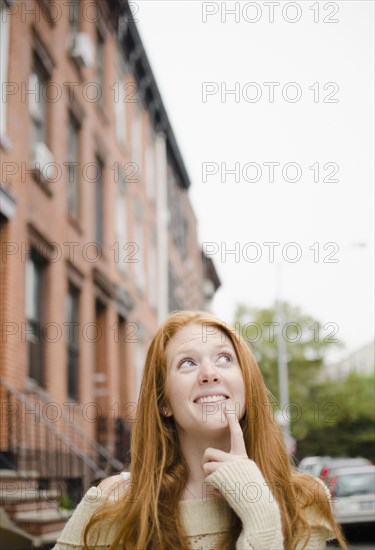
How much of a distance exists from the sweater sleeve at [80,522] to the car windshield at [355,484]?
307 inches

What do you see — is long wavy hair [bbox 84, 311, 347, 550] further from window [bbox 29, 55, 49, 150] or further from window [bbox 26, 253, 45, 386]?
window [bbox 29, 55, 49, 150]

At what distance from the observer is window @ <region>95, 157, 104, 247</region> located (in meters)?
16.5

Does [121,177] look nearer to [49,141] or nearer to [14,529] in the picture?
[49,141]

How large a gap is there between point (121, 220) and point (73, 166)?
451cm

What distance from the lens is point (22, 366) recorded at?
33.8ft

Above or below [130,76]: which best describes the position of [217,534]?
below

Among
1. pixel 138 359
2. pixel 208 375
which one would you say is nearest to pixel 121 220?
pixel 138 359

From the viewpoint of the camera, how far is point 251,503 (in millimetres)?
2084

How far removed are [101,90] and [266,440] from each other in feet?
51.2

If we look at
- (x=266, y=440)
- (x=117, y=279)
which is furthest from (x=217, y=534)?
(x=117, y=279)

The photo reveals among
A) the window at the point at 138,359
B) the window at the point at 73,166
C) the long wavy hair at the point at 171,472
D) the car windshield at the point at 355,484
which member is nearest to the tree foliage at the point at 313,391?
the car windshield at the point at 355,484

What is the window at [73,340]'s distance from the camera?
1370 cm

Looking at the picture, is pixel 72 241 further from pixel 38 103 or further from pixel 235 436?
pixel 235 436

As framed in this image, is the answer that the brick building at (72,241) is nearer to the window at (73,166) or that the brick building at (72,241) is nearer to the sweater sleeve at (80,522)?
the window at (73,166)
